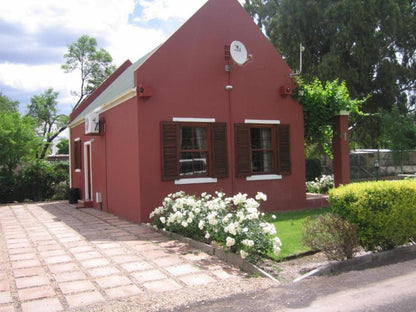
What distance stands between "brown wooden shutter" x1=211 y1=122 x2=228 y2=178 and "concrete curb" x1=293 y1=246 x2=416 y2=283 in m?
4.81

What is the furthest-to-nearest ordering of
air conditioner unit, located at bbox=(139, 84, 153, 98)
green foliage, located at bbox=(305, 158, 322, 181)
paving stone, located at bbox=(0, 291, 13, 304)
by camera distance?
1. green foliage, located at bbox=(305, 158, 322, 181)
2. air conditioner unit, located at bbox=(139, 84, 153, 98)
3. paving stone, located at bbox=(0, 291, 13, 304)

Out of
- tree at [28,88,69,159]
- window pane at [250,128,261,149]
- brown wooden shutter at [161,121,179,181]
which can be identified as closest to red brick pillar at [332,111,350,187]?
window pane at [250,128,261,149]

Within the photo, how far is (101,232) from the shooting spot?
844 centimetres

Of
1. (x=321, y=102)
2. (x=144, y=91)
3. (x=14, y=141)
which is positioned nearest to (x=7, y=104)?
(x=14, y=141)

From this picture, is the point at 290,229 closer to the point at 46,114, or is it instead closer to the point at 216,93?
the point at 216,93

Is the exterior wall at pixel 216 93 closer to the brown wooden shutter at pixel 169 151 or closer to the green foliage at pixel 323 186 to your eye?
→ the brown wooden shutter at pixel 169 151

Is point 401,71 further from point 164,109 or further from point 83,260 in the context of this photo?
point 83,260

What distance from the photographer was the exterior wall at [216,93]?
934 cm

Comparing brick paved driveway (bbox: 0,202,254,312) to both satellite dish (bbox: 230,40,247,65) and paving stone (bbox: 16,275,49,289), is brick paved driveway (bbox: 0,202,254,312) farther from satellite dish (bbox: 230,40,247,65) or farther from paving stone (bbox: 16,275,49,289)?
satellite dish (bbox: 230,40,247,65)

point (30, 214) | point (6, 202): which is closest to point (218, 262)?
point (30, 214)

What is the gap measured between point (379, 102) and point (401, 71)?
2367mm

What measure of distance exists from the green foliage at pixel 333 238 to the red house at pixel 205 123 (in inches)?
174

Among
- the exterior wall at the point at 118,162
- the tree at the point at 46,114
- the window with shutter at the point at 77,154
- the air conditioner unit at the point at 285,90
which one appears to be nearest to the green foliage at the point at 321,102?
the air conditioner unit at the point at 285,90

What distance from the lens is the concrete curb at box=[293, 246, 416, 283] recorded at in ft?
17.8
